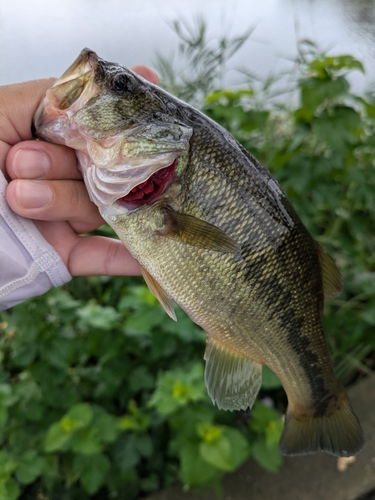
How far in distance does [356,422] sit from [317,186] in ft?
2.90

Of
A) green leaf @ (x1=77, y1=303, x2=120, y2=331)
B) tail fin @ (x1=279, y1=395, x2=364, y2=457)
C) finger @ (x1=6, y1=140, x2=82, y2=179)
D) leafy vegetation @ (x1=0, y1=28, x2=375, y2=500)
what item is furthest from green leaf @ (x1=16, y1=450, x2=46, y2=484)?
finger @ (x1=6, y1=140, x2=82, y2=179)

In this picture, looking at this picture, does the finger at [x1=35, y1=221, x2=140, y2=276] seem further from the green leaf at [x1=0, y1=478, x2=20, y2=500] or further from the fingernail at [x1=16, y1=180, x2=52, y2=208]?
→ the green leaf at [x1=0, y1=478, x2=20, y2=500]

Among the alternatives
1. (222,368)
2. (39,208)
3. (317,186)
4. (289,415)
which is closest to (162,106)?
(39,208)

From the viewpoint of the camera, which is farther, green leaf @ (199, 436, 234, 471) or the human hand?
green leaf @ (199, 436, 234, 471)

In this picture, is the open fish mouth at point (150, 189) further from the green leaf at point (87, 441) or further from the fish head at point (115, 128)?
the green leaf at point (87, 441)

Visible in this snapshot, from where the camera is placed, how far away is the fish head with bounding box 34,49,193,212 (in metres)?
0.81

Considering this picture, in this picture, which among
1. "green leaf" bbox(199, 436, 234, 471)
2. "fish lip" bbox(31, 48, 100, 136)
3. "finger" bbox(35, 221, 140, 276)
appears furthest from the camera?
"green leaf" bbox(199, 436, 234, 471)

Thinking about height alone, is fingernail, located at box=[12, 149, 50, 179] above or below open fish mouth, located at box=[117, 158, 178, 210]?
below

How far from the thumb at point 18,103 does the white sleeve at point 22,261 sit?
105 millimetres

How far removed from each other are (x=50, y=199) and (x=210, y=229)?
35cm

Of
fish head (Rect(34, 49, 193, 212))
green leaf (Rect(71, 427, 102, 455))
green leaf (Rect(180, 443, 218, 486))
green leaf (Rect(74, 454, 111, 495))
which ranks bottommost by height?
green leaf (Rect(74, 454, 111, 495))

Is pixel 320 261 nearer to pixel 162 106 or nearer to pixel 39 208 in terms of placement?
pixel 162 106

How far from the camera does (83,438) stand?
131 cm

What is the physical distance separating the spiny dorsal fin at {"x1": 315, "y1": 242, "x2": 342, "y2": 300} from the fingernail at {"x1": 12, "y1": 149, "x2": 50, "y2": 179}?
648 mm
